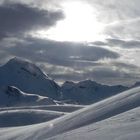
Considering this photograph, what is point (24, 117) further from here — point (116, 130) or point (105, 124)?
point (116, 130)

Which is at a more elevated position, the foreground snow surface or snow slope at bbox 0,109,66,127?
snow slope at bbox 0,109,66,127

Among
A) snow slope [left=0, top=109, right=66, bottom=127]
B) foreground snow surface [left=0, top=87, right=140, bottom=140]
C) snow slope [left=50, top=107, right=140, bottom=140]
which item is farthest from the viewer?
snow slope [left=0, top=109, right=66, bottom=127]

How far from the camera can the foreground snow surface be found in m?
29.3

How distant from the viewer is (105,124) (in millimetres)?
34969

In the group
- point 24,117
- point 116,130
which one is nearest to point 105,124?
point 116,130

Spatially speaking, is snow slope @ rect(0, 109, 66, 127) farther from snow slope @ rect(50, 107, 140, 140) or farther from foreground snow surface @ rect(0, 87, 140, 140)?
snow slope @ rect(50, 107, 140, 140)

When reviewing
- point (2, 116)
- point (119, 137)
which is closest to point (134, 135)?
point (119, 137)

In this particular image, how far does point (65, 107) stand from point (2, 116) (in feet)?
138

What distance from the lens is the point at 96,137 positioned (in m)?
29.6

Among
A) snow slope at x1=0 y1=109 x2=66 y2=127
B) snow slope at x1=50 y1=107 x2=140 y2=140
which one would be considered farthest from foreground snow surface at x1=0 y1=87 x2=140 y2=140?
snow slope at x1=0 y1=109 x2=66 y2=127

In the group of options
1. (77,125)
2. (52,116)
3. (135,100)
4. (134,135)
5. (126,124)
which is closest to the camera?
(134,135)

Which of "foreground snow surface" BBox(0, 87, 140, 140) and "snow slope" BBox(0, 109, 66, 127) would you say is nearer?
"foreground snow surface" BBox(0, 87, 140, 140)

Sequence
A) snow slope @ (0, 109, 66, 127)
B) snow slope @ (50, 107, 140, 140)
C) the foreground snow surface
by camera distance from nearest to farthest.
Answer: snow slope @ (50, 107, 140, 140), the foreground snow surface, snow slope @ (0, 109, 66, 127)

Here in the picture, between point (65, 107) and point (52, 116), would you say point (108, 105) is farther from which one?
point (65, 107)
